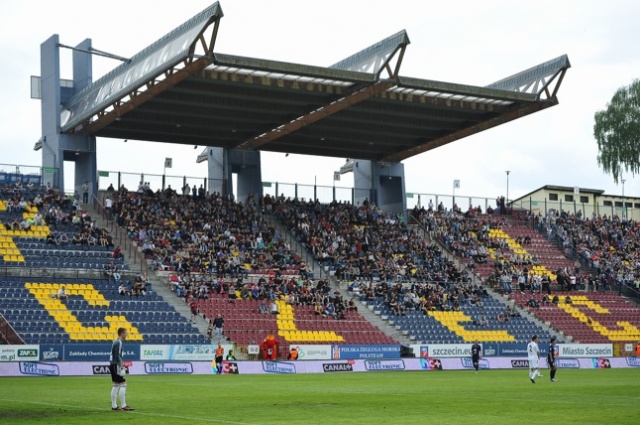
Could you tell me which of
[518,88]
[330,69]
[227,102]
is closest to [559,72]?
[518,88]

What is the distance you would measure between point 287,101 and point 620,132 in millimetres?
44899

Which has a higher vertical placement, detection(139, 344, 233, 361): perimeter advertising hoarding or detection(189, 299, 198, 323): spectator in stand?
detection(189, 299, 198, 323): spectator in stand

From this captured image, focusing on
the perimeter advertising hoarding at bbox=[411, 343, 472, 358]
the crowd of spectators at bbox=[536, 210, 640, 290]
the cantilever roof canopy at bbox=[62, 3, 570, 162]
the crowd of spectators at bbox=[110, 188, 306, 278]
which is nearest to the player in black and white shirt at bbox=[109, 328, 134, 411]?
the cantilever roof canopy at bbox=[62, 3, 570, 162]

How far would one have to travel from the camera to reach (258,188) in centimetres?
6938

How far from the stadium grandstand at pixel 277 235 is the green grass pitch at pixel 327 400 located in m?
13.6

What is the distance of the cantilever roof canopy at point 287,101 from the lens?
5144 centimetres

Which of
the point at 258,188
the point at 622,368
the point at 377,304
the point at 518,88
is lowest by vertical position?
the point at 622,368

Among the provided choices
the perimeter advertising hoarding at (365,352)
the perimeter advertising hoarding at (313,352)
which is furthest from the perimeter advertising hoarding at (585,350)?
the perimeter advertising hoarding at (313,352)

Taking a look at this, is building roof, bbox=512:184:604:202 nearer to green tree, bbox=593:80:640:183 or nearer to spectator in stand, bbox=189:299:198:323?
green tree, bbox=593:80:640:183

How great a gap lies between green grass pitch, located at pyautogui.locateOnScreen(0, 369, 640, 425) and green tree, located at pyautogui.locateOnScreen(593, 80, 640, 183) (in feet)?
182

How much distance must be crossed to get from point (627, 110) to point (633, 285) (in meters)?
25.3

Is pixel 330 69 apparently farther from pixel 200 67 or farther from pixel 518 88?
pixel 518 88

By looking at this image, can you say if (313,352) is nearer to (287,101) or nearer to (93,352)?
(93,352)

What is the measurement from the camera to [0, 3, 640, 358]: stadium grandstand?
51406 mm
